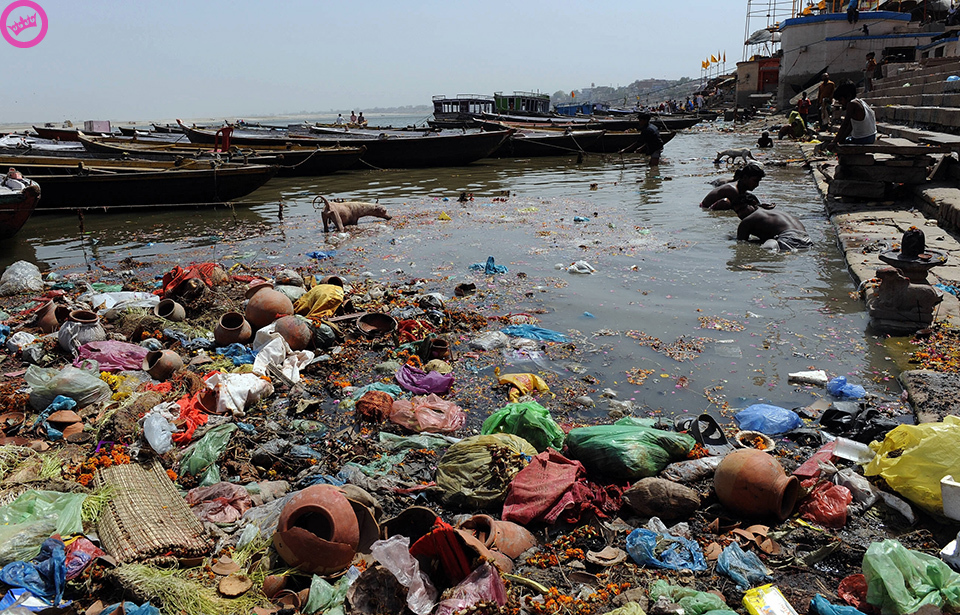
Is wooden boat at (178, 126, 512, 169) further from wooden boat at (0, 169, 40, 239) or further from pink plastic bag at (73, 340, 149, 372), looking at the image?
pink plastic bag at (73, 340, 149, 372)

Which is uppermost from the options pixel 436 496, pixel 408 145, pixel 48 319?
pixel 408 145

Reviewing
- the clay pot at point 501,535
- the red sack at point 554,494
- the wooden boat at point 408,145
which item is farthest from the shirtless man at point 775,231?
the wooden boat at point 408,145

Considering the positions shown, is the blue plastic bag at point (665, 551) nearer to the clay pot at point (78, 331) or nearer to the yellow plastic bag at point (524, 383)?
the yellow plastic bag at point (524, 383)

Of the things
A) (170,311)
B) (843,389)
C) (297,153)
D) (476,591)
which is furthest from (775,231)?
(297,153)

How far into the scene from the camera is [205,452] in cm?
360

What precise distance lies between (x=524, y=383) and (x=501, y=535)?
181 cm

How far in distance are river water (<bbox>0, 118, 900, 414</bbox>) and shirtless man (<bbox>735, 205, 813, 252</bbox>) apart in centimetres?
29

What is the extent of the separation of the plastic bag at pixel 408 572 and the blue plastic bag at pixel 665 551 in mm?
945

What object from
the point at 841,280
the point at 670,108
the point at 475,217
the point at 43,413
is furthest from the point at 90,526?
the point at 670,108

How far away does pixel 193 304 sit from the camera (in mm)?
6246

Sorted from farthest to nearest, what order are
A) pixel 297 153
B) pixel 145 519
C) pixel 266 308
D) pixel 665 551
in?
1. pixel 297 153
2. pixel 266 308
3. pixel 145 519
4. pixel 665 551

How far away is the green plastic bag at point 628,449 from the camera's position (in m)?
3.25

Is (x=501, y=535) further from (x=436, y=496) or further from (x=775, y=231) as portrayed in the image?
(x=775, y=231)

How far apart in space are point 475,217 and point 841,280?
6675 mm
